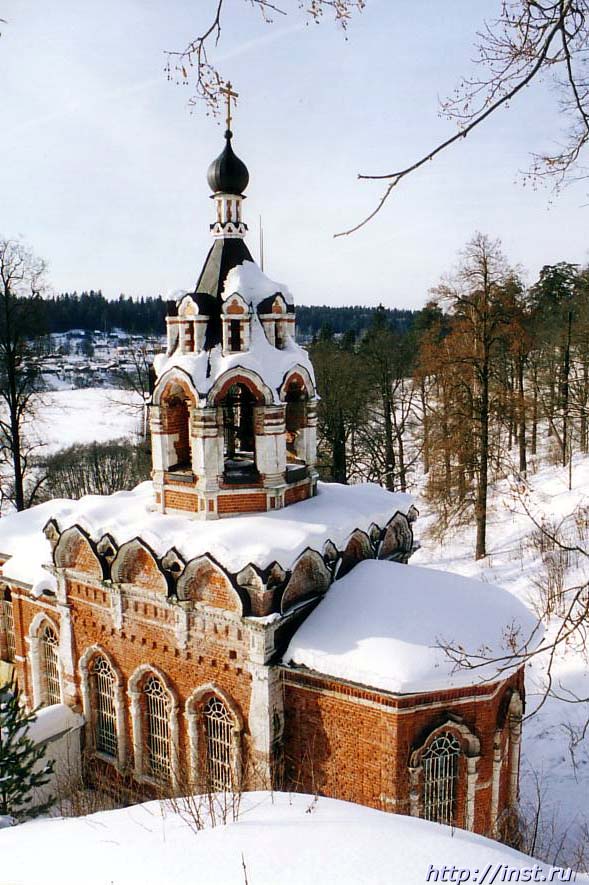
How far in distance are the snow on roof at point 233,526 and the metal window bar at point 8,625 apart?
1263mm

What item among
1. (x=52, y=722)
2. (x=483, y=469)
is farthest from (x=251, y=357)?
(x=483, y=469)

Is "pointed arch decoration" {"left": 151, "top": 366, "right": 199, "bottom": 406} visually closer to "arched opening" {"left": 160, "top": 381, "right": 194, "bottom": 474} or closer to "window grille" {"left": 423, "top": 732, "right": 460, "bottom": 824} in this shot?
"arched opening" {"left": 160, "top": 381, "right": 194, "bottom": 474}

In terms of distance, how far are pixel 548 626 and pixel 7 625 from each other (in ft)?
37.2

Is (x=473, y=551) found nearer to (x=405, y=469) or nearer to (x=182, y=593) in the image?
(x=405, y=469)

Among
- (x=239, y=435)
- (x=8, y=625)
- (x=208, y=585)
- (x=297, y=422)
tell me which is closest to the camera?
(x=208, y=585)

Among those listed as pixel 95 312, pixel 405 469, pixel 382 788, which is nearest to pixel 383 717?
pixel 382 788

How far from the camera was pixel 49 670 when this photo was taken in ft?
37.8

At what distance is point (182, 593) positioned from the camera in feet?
28.8

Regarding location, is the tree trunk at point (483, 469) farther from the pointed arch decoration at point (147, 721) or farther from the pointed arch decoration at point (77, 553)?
the pointed arch decoration at point (77, 553)

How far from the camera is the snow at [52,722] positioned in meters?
9.71

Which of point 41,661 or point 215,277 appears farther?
point 41,661

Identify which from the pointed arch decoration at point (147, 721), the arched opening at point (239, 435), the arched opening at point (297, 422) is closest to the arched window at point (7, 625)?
the pointed arch decoration at point (147, 721)

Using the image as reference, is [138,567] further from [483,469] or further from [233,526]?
[483,469]

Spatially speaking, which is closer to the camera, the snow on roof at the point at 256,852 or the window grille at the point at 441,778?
the snow on roof at the point at 256,852
